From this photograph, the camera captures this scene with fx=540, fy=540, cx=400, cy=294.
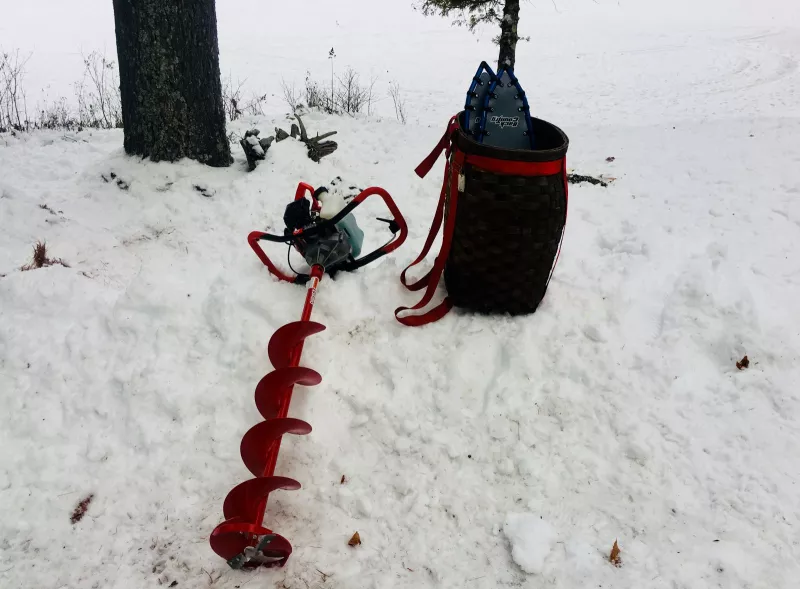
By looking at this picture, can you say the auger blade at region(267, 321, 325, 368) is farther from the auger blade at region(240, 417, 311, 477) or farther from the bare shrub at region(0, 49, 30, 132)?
the bare shrub at region(0, 49, 30, 132)

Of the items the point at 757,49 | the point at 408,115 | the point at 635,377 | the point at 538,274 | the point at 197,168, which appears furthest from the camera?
the point at 757,49

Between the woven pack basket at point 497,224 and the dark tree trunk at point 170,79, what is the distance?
212 centimetres

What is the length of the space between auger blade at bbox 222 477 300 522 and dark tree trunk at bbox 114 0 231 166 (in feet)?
9.88

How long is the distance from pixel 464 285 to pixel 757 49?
16.3 meters

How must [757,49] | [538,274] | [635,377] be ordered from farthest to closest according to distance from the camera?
1. [757,49]
2. [538,274]
3. [635,377]

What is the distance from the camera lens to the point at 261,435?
2.21 meters

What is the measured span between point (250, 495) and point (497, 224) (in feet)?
5.41

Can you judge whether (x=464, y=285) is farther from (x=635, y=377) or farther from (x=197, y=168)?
(x=197, y=168)

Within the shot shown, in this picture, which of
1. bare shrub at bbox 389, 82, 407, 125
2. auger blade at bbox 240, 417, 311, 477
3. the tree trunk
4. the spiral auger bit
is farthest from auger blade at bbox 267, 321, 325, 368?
bare shrub at bbox 389, 82, 407, 125

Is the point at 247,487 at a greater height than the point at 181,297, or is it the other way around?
the point at 181,297

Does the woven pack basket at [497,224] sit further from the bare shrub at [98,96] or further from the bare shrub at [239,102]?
the bare shrub at [98,96]

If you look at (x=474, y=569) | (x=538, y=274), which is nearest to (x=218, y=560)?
(x=474, y=569)

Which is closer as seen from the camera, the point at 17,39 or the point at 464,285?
the point at 464,285

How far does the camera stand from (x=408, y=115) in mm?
10492
